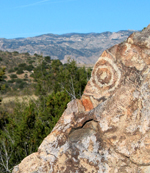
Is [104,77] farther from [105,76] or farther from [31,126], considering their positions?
[31,126]

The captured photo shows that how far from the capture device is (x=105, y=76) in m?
3.71

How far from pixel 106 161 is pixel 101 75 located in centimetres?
128

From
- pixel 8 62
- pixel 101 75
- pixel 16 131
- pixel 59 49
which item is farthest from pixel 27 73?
pixel 59 49

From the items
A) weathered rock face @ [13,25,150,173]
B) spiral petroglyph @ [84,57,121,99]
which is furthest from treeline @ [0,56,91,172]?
spiral petroglyph @ [84,57,121,99]

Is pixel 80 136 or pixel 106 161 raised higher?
pixel 80 136

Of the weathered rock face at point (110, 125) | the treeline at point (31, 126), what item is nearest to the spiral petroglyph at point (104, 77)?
the weathered rock face at point (110, 125)

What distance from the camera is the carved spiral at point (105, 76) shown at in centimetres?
363

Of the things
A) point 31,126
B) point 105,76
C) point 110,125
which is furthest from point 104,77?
point 31,126

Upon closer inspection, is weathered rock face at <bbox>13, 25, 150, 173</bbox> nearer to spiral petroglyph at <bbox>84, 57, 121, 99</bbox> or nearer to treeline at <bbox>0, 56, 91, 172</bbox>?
spiral petroglyph at <bbox>84, 57, 121, 99</bbox>

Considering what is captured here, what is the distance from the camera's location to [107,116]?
3.42 meters

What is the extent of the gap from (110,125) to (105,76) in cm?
78

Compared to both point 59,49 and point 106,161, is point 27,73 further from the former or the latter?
point 59,49

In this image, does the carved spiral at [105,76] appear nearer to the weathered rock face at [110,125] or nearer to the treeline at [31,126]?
the weathered rock face at [110,125]

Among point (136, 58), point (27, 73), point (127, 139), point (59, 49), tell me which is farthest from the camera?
point (59, 49)
